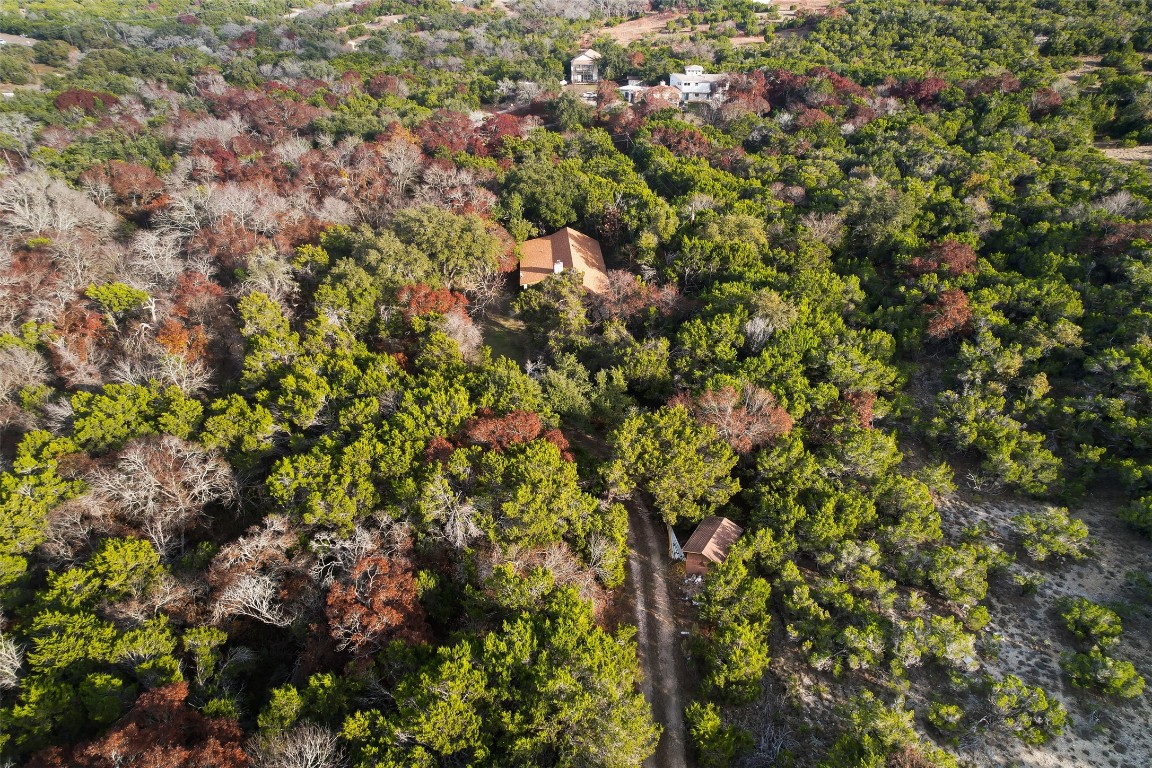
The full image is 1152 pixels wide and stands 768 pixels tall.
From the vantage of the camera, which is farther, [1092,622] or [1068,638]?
[1068,638]

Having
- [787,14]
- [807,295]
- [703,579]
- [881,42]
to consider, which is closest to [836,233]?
[807,295]

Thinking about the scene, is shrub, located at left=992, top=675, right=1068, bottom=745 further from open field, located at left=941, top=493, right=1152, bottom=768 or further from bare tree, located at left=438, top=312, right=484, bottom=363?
bare tree, located at left=438, top=312, right=484, bottom=363

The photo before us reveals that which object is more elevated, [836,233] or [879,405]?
[836,233]

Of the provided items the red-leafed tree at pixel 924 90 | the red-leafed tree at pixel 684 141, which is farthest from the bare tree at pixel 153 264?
the red-leafed tree at pixel 924 90

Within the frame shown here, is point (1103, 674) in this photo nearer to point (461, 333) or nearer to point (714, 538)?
point (714, 538)

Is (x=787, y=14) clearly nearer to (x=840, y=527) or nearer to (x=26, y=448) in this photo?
(x=840, y=527)

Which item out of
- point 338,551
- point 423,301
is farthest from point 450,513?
point 423,301

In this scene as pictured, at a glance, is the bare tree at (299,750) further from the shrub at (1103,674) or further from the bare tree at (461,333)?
the shrub at (1103,674)
